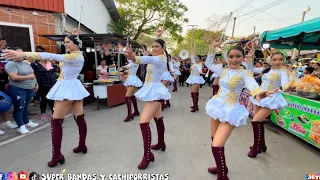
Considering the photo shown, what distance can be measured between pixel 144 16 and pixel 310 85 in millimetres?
17183

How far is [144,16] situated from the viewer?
62.8 ft

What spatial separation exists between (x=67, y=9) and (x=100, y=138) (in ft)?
23.5

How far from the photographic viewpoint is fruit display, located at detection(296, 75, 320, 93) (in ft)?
12.9

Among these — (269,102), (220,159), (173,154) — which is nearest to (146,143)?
(173,154)

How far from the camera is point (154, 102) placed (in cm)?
310

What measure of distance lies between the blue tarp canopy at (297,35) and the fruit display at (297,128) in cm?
195

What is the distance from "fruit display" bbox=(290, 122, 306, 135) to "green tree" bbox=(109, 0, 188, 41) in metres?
16.0

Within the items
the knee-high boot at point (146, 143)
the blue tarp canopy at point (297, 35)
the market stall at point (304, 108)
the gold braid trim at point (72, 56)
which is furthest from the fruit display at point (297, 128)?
the gold braid trim at point (72, 56)

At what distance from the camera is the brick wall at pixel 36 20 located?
7.18 metres

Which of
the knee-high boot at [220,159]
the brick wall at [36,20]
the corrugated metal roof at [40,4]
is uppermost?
the corrugated metal roof at [40,4]

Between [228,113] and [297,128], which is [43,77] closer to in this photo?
[228,113]

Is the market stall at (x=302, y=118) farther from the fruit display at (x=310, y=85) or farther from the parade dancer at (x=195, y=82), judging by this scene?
the parade dancer at (x=195, y=82)

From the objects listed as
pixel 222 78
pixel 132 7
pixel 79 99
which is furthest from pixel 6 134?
pixel 132 7

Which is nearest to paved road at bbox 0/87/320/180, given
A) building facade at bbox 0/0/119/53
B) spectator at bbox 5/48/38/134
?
spectator at bbox 5/48/38/134
